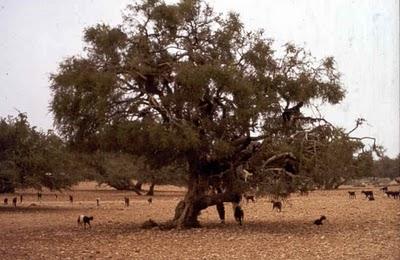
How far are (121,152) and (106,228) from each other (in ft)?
11.4

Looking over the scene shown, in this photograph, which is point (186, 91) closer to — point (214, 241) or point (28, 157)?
point (214, 241)

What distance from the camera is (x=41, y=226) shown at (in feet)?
84.2

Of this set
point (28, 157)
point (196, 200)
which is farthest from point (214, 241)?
point (28, 157)

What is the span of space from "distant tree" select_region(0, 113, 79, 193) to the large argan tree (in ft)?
51.9

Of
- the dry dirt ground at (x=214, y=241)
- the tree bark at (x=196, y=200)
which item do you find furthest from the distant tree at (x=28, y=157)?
the tree bark at (x=196, y=200)

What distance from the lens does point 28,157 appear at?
39000mm

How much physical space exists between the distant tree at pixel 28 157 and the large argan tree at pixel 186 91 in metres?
15.8

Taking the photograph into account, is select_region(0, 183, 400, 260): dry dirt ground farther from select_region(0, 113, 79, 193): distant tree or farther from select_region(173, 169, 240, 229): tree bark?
select_region(0, 113, 79, 193): distant tree

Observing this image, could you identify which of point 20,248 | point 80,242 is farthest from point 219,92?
point 20,248

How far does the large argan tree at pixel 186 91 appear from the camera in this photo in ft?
70.1

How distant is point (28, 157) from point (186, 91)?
20.7 metres

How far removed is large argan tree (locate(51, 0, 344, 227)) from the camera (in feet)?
70.1

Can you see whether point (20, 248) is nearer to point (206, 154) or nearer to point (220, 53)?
point (206, 154)

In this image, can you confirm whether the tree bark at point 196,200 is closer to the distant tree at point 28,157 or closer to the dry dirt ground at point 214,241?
the dry dirt ground at point 214,241
